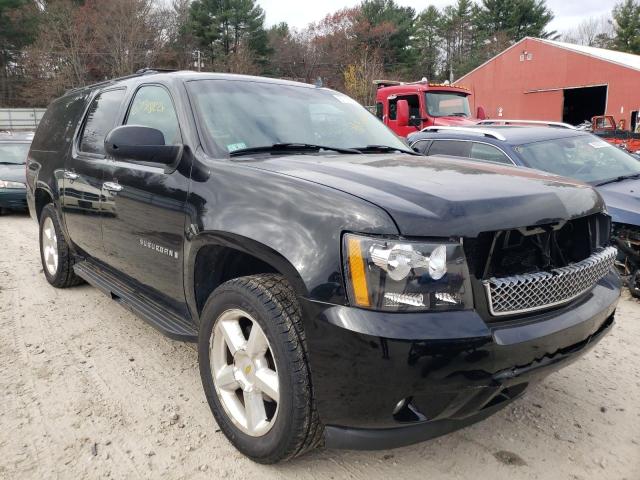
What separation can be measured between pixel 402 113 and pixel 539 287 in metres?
9.78

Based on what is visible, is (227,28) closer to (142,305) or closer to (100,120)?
(100,120)

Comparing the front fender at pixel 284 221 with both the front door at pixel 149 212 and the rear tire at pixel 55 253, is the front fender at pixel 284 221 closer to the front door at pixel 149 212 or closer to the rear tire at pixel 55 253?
the front door at pixel 149 212

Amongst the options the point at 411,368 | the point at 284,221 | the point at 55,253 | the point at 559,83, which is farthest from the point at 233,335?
the point at 559,83

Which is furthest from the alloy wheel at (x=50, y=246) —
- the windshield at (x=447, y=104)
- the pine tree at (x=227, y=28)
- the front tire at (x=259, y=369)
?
the pine tree at (x=227, y=28)

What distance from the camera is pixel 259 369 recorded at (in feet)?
7.26

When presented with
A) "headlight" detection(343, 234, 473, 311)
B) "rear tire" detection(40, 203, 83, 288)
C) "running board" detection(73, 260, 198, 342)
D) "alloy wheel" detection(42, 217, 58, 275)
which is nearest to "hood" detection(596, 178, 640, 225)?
"headlight" detection(343, 234, 473, 311)

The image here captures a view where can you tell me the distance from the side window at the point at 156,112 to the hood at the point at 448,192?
669mm

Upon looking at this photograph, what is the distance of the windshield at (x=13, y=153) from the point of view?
10.8 m

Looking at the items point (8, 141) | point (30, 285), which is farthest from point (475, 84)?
point (30, 285)

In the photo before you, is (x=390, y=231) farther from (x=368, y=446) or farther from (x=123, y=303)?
(x=123, y=303)

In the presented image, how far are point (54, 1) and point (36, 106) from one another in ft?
28.1

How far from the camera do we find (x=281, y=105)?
125 inches

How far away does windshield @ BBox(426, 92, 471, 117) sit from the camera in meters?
11.7

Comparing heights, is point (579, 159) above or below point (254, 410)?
above
